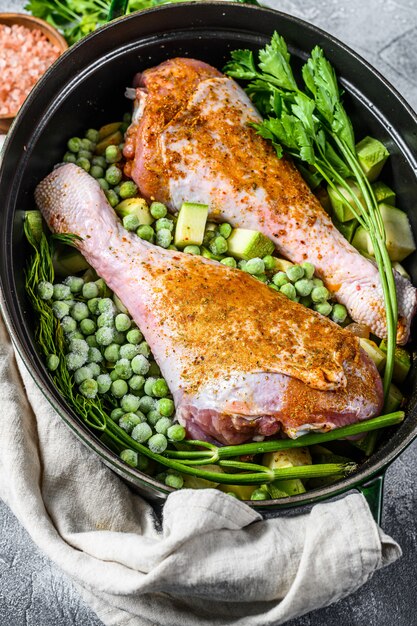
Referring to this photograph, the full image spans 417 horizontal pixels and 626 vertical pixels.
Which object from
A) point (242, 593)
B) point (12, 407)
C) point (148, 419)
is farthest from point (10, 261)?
point (242, 593)

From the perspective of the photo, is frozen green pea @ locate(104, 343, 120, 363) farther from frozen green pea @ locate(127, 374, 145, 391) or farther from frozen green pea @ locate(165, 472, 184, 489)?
frozen green pea @ locate(165, 472, 184, 489)

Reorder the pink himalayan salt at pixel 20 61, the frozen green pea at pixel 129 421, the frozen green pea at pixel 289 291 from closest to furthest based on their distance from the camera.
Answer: the frozen green pea at pixel 129 421 → the frozen green pea at pixel 289 291 → the pink himalayan salt at pixel 20 61

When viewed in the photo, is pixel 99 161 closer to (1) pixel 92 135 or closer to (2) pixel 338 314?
(1) pixel 92 135

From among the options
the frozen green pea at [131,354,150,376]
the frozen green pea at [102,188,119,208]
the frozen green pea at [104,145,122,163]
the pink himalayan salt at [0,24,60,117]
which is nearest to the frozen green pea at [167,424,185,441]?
the frozen green pea at [131,354,150,376]

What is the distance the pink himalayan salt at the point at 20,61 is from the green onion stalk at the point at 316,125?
39.4 inches

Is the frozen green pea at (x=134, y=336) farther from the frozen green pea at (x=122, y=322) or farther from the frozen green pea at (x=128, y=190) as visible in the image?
the frozen green pea at (x=128, y=190)

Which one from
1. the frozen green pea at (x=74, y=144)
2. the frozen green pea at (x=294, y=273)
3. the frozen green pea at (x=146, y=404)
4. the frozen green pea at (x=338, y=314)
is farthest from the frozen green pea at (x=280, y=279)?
the frozen green pea at (x=74, y=144)

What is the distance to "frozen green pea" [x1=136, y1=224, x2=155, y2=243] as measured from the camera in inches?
110

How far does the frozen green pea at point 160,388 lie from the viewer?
2.62 meters

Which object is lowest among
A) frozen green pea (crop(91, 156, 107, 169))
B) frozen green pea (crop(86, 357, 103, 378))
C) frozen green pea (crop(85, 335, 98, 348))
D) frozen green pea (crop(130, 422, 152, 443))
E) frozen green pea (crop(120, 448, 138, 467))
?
frozen green pea (crop(120, 448, 138, 467))

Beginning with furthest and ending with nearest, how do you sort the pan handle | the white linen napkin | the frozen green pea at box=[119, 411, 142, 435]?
1. the frozen green pea at box=[119, 411, 142, 435]
2. the pan handle
3. the white linen napkin

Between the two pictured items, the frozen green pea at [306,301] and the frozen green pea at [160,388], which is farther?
the frozen green pea at [306,301]

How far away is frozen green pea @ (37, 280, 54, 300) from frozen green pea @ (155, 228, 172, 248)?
469mm

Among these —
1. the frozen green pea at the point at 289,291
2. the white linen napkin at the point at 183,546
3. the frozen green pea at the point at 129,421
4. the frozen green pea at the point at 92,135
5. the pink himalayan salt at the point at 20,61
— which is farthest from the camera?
the pink himalayan salt at the point at 20,61
